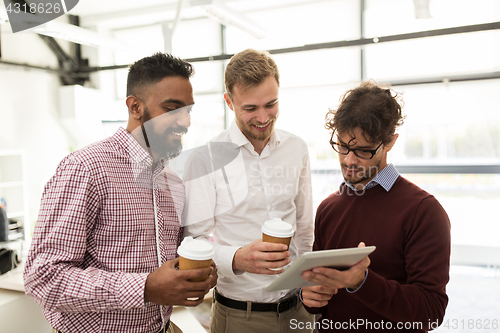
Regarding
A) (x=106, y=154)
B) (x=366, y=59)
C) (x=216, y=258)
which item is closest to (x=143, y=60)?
(x=106, y=154)

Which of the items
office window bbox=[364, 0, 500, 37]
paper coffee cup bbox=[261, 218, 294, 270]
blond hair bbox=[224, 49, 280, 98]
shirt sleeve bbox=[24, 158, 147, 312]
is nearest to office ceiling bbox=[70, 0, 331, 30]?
office window bbox=[364, 0, 500, 37]

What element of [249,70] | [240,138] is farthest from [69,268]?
[249,70]

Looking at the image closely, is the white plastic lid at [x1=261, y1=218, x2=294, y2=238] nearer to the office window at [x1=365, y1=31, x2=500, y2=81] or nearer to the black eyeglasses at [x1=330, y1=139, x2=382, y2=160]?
the black eyeglasses at [x1=330, y1=139, x2=382, y2=160]

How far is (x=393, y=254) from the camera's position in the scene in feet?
4.00

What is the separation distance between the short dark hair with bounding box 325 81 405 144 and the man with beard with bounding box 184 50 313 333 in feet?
1.09

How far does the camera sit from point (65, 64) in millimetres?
6949

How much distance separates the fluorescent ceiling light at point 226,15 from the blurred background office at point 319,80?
0.01m

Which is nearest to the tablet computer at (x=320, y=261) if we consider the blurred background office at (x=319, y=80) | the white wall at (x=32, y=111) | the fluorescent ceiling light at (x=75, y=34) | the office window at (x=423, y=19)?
the blurred background office at (x=319, y=80)

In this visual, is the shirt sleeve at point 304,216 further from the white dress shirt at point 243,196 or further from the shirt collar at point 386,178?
the shirt collar at point 386,178

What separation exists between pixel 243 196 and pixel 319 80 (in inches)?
168

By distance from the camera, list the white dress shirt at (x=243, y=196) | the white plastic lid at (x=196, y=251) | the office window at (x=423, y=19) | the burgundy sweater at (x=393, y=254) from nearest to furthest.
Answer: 1. the white plastic lid at (x=196, y=251)
2. the burgundy sweater at (x=393, y=254)
3. the white dress shirt at (x=243, y=196)
4. the office window at (x=423, y=19)

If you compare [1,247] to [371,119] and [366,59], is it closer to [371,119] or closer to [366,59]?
[371,119]

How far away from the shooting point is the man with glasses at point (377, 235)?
3.60 ft

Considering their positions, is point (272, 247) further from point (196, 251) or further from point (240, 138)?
point (240, 138)
